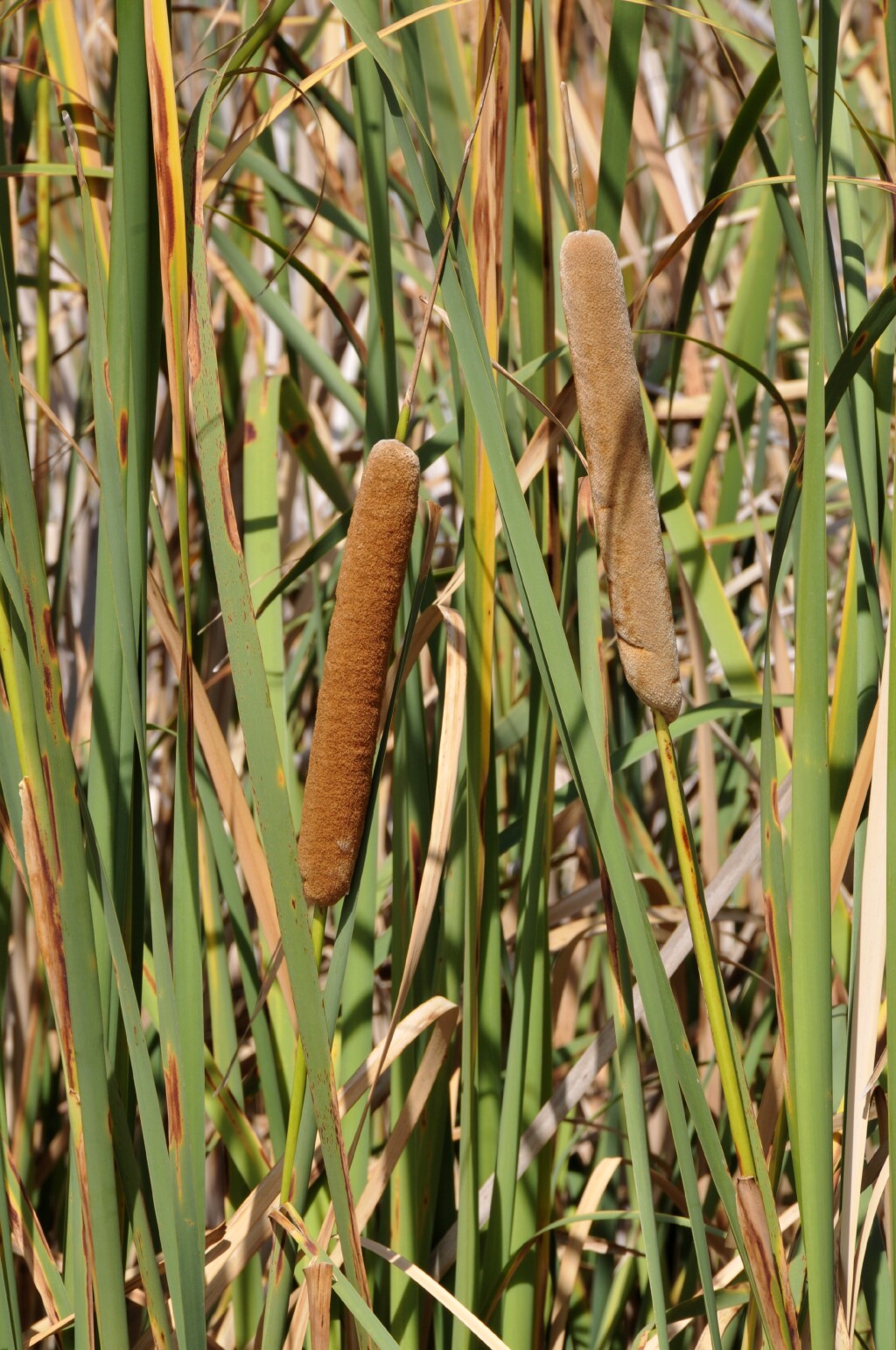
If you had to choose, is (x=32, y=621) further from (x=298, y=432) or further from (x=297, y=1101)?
(x=298, y=432)

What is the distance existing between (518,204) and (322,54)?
2.99ft

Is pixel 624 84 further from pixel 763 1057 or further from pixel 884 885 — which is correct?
pixel 763 1057

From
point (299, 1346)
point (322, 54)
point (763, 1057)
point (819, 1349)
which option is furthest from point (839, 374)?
point (322, 54)

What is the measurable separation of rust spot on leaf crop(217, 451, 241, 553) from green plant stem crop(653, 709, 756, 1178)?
154mm

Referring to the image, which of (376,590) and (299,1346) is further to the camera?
(299,1346)

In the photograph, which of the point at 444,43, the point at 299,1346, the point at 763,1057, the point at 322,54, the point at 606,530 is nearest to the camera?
the point at 606,530

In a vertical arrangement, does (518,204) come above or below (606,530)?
above

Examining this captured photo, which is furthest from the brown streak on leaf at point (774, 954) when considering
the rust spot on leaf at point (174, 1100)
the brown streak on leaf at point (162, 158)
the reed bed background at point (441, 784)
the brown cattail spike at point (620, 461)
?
the brown streak on leaf at point (162, 158)

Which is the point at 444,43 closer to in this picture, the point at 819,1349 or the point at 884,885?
the point at 884,885

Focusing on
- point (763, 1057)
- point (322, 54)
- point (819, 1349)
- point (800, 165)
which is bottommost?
point (763, 1057)

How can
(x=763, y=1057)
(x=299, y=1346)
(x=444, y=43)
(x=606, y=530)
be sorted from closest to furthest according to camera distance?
1. (x=606, y=530)
2. (x=299, y=1346)
3. (x=444, y=43)
4. (x=763, y=1057)

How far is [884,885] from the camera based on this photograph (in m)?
0.48

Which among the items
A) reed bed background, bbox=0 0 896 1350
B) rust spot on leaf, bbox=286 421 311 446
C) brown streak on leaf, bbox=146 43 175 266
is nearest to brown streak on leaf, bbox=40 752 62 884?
reed bed background, bbox=0 0 896 1350

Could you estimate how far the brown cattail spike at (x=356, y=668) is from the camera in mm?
384
